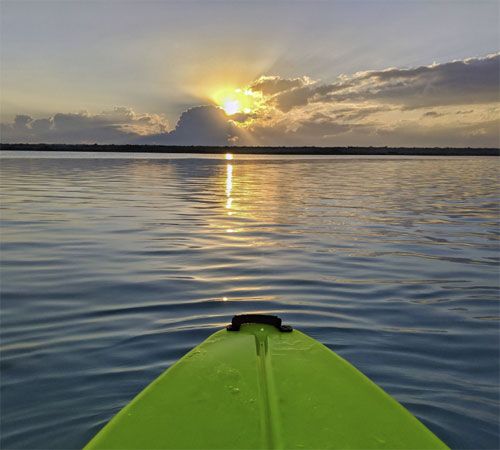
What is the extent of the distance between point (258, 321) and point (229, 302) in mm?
1994

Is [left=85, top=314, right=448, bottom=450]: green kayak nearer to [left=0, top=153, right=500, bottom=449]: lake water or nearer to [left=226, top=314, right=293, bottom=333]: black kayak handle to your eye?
[left=226, top=314, right=293, bottom=333]: black kayak handle

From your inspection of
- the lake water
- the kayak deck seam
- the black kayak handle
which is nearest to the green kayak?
the kayak deck seam

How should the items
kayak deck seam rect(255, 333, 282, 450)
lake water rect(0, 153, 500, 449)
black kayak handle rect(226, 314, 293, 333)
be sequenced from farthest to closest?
black kayak handle rect(226, 314, 293, 333) → lake water rect(0, 153, 500, 449) → kayak deck seam rect(255, 333, 282, 450)

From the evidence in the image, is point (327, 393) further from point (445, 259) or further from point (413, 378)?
point (445, 259)

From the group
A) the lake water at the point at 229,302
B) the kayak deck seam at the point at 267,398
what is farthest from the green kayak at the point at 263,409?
the lake water at the point at 229,302

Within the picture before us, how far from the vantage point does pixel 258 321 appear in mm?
4316

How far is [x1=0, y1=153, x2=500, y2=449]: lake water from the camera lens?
390 cm

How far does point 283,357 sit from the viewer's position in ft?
11.8

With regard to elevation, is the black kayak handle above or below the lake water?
above

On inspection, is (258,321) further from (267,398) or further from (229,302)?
(229,302)

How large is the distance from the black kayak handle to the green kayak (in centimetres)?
42

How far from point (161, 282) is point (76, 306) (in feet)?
4.44

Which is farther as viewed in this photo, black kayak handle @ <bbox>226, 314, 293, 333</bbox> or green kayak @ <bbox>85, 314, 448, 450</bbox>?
black kayak handle @ <bbox>226, 314, 293, 333</bbox>

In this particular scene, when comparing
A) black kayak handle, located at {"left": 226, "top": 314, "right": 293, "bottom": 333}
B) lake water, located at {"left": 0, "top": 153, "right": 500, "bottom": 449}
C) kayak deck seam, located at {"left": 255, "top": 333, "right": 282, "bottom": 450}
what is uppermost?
kayak deck seam, located at {"left": 255, "top": 333, "right": 282, "bottom": 450}
